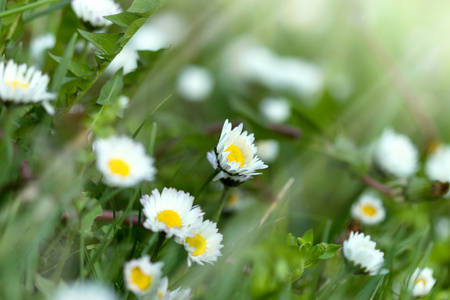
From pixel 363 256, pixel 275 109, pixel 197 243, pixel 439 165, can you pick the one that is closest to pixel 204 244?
pixel 197 243

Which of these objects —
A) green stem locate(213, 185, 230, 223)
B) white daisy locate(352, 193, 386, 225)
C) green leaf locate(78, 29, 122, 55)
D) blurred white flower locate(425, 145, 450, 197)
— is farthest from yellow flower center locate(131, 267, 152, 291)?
blurred white flower locate(425, 145, 450, 197)

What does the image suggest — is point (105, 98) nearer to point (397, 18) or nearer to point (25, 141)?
point (25, 141)

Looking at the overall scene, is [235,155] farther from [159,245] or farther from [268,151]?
[268,151]

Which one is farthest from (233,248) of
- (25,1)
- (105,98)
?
(25,1)

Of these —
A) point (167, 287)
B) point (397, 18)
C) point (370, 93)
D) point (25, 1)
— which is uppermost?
point (25, 1)

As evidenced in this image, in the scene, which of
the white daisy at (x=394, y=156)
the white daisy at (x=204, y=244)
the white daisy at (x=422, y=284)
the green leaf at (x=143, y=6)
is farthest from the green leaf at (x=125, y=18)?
the white daisy at (x=394, y=156)

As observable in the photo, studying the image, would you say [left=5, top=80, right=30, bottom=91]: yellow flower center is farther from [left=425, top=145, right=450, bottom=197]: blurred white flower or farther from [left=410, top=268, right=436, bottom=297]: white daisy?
[left=425, top=145, right=450, bottom=197]: blurred white flower
